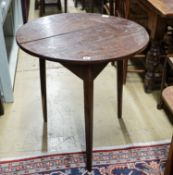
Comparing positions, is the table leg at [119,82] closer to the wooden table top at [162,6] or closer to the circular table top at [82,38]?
the circular table top at [82,38]

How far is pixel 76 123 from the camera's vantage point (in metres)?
1.94

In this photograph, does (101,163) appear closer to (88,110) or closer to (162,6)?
(88,110)

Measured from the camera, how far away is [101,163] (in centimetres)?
163

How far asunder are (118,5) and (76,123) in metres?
1.22

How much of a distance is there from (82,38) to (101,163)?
753 mm

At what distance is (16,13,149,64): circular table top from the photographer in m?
1.22

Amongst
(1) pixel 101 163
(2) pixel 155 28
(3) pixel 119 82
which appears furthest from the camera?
(2) pixel 155 28

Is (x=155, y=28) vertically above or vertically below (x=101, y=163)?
above

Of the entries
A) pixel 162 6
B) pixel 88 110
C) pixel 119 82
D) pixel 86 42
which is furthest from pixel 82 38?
pixel 162 6

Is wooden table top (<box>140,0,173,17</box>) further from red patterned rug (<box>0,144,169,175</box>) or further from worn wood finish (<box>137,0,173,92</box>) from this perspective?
red patterned rug (<box>0,144,169,175</box>)

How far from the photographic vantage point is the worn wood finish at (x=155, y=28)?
1.80 metres

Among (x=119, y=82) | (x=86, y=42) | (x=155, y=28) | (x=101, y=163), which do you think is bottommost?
(x=101, y=163)

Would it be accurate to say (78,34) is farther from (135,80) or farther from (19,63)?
(19,63)

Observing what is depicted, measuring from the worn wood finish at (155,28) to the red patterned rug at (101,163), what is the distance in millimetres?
694
